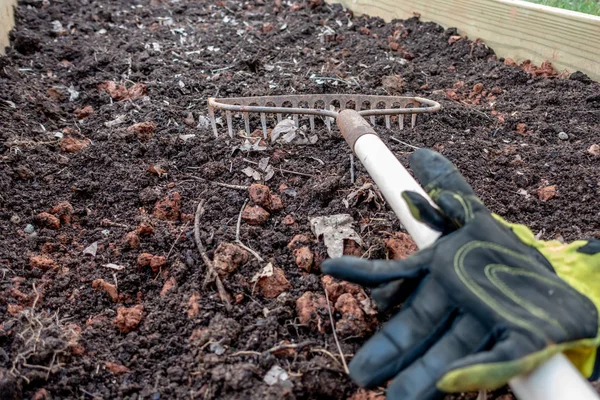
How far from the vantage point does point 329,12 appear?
430 cm

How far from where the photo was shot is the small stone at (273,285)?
5.29ft

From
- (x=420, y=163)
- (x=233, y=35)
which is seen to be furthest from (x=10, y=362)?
(x=233, y=35)

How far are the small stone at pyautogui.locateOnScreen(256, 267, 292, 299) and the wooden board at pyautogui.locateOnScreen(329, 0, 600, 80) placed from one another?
2200mm

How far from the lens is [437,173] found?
1.33 meters

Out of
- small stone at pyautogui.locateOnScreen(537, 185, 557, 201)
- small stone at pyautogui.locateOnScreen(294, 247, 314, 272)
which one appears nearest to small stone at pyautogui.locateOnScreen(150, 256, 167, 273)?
small stone at pyautogui.locateOnScreen(294, 247, 314, 272)

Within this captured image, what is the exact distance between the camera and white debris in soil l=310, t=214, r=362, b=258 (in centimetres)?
175

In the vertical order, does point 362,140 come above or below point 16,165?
above

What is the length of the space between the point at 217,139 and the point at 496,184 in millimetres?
1285

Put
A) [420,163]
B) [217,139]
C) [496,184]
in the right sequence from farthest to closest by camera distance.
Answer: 1. [217,139]
2. [496,184]
3. [420,163]

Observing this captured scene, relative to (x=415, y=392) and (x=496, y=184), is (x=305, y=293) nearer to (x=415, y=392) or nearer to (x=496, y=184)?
(x=415, y=392)

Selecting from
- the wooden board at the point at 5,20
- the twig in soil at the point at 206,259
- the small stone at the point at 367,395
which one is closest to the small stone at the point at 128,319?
the twig in soil at the point at 206,259

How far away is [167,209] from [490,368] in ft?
4.57

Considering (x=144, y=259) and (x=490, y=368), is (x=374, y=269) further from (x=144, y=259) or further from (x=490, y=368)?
(x=144, y=259)

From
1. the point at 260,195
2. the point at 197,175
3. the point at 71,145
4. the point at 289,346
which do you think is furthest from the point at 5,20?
the point at 289,346
